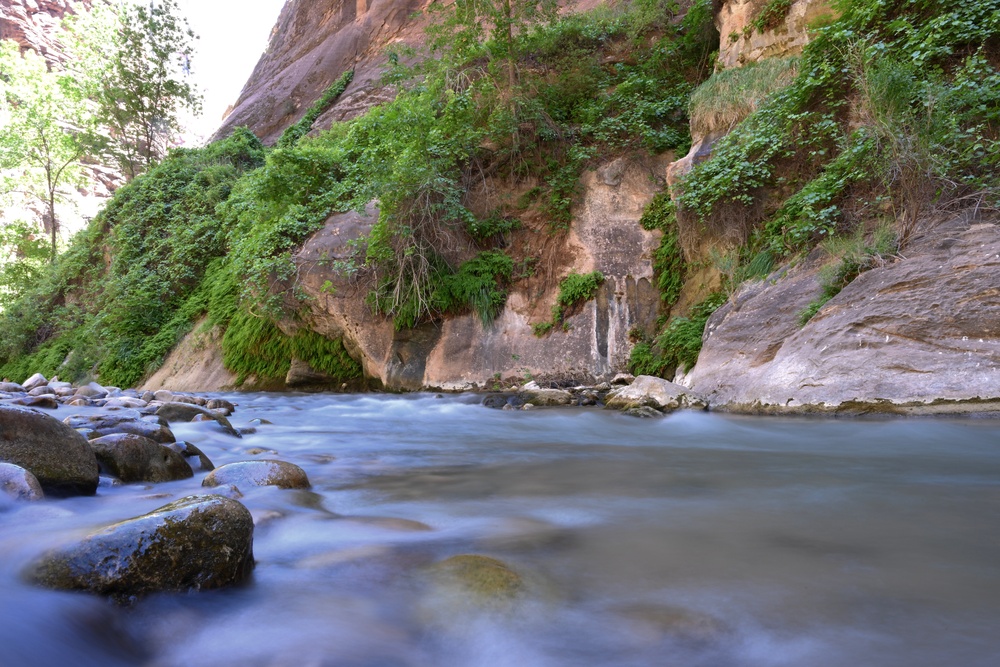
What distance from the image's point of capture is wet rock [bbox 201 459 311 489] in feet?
10.7

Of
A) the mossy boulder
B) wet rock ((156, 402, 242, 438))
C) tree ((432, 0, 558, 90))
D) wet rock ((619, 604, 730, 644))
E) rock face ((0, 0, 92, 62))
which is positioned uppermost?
rock face ((0, 0, 92, 62))

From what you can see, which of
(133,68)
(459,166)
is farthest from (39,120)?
(459,166)

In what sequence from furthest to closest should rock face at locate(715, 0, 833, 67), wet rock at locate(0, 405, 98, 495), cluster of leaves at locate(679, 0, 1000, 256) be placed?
rock face at locate(715, 0, 833, 67)
cluster of leaves at locate(679, 0, 1000, 256)
wet rock at locate(0, 405, 98, 495)

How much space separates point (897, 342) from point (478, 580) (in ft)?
16.2

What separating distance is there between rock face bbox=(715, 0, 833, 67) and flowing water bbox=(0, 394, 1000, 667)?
25.3 feet

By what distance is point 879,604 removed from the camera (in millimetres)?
1792

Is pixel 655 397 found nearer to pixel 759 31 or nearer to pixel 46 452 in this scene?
pixel 46 452

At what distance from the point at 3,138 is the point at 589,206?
22.7 metres

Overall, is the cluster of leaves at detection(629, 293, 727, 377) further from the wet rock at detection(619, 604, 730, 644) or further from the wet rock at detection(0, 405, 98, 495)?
the wet rock at detection(0, 405, 98, 495)

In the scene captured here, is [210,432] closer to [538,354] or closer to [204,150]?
[538,354]

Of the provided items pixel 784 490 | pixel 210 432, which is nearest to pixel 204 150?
pixel 210 432

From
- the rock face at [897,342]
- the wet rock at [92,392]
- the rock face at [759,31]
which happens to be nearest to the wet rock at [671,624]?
the rock face at [897,342]

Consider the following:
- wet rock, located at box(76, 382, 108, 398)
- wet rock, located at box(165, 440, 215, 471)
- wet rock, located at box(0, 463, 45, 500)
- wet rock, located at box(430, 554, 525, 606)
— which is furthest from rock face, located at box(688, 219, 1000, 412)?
wet rock, located at box(76, 382, 108, 398)

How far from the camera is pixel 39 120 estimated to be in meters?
21.3
